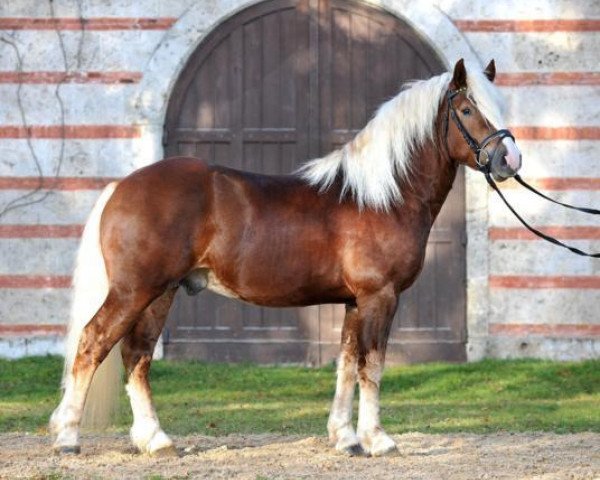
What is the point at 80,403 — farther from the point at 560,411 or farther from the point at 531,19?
the point at 531,19

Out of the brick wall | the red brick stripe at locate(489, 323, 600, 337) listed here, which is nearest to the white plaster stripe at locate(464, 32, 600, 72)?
the brick wall

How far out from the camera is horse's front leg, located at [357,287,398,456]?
8.59 metres

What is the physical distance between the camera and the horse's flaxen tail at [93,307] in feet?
28.3

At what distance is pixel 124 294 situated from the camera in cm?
841

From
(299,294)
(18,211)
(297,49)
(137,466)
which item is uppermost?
(297,49)

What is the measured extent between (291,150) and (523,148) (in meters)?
2.35

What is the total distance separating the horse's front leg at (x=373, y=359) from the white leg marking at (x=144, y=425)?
1.23 meters

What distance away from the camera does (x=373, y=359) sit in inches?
340

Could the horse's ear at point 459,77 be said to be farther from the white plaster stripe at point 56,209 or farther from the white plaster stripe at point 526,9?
the white plaster stripe at point 56,209

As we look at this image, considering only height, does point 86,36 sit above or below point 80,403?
above

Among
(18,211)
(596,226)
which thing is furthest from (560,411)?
(18,211)

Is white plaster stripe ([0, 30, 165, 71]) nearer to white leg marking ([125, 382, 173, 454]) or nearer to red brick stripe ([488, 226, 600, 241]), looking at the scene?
red brick stripe ([488, 226, 600, 241])

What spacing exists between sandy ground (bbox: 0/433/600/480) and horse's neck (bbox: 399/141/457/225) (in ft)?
5.18

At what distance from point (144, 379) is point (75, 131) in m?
5.91
